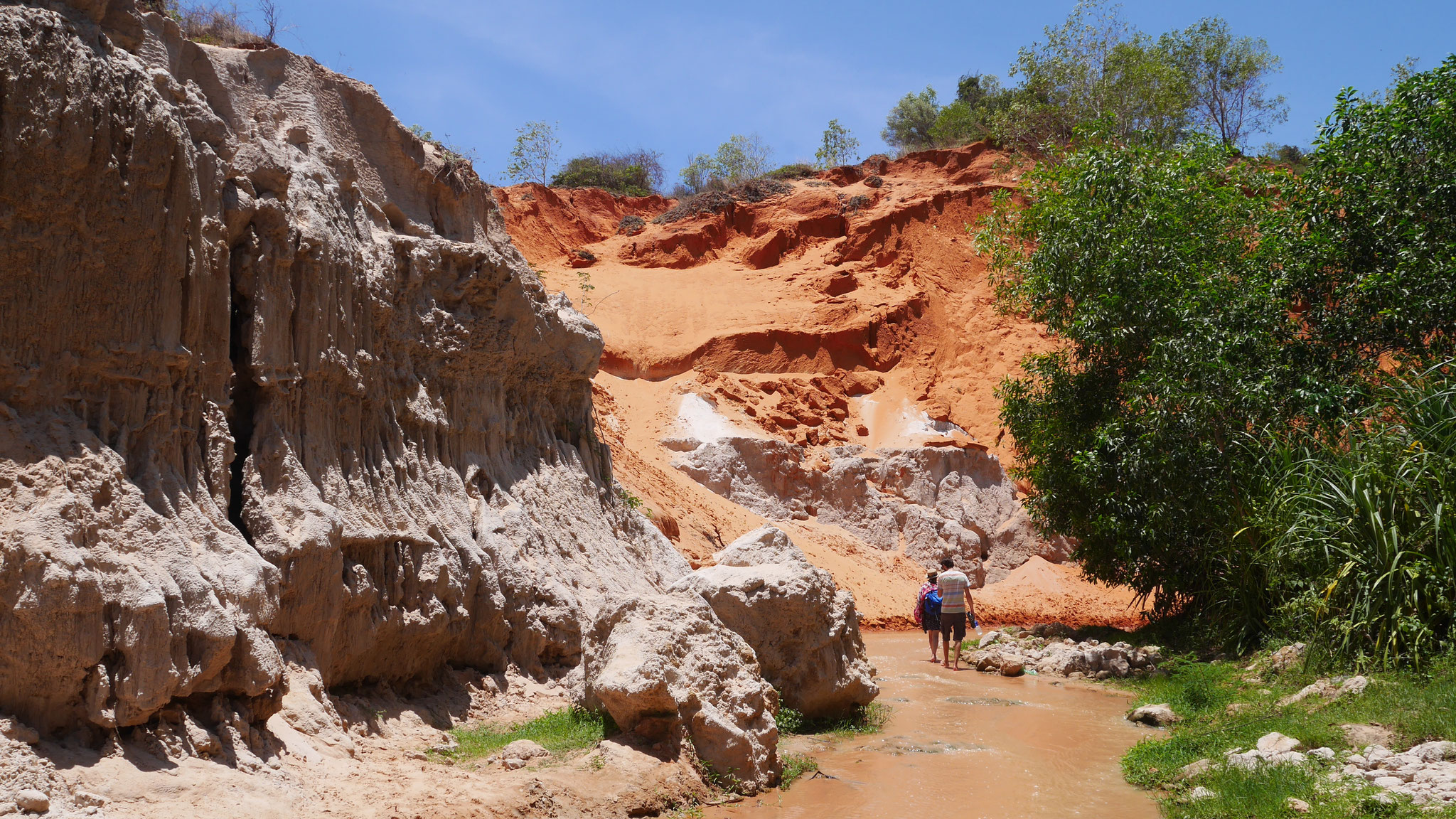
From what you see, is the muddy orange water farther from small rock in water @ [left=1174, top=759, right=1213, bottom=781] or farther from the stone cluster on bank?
the stone cluster on bank

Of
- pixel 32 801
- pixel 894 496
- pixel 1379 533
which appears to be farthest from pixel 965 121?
pixel 32 801

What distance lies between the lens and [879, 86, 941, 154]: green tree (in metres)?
49.1

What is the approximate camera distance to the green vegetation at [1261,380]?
933 cm

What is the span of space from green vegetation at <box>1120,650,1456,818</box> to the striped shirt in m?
3.59

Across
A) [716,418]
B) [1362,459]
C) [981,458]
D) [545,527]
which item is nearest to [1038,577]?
[981,458]

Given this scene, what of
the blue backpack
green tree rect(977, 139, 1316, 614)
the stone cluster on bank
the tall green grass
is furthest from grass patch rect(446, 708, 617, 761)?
green tree rect(977, 139, 1316, 614)

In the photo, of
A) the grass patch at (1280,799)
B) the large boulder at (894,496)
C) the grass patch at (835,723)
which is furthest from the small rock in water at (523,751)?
the large boulder at (894,496)

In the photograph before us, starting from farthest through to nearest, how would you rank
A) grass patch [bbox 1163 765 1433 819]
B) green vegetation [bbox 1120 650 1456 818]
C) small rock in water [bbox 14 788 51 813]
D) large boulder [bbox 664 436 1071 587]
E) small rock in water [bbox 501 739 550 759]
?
large boulder [bbox 664 436 1071 587] → small rock in water [bbox 501 739 550 759] → green vegetation [bbox 1120 650 1456 818] → grass patch [bbox 1163 765 1433 819] → small rock in water [bbox 14 788 51 813]

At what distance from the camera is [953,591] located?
13633 millimetres

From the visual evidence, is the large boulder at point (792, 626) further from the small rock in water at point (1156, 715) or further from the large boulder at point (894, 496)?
the large boulder at point (894, 496)

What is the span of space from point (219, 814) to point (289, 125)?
6.01 meters

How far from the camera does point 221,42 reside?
420 inches

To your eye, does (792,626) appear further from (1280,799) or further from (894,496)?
(894,496)

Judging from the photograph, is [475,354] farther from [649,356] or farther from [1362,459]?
[649,356]
